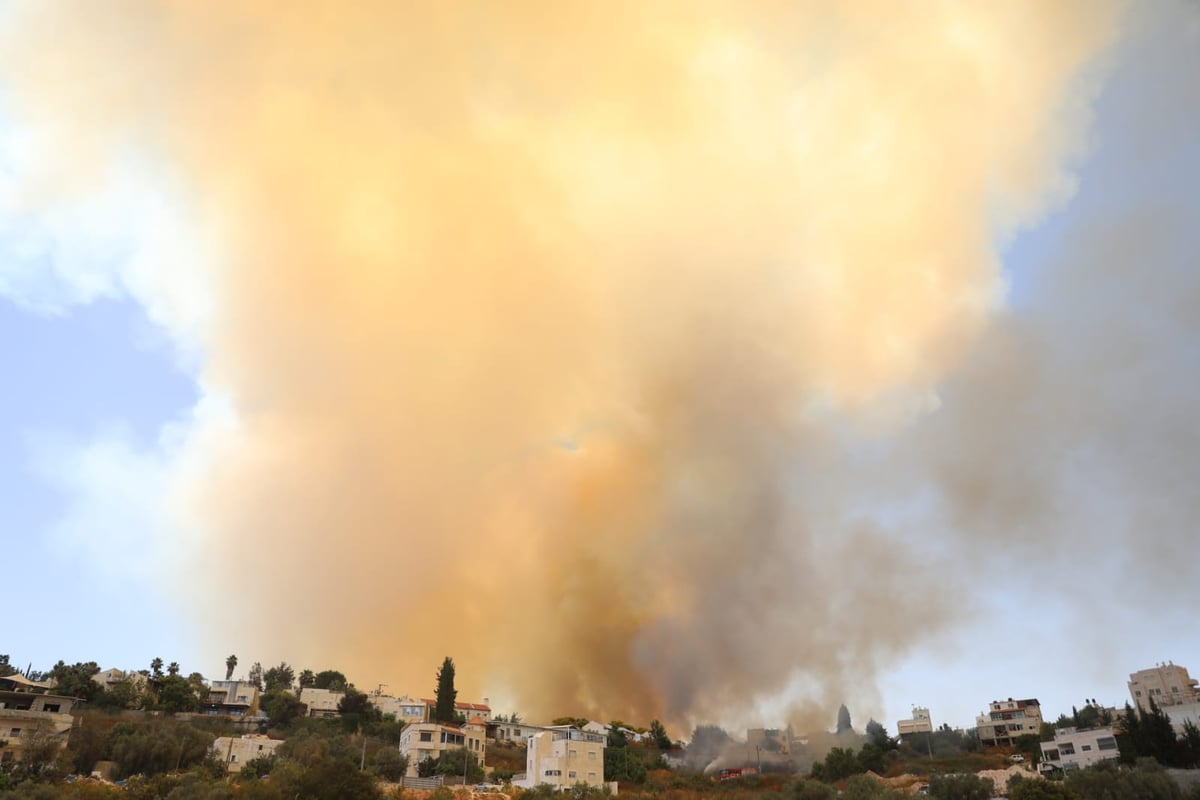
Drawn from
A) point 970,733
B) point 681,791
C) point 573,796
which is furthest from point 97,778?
point 970,733

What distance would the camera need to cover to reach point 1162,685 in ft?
389

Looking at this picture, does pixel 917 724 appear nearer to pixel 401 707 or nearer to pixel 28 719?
pixel 401 707

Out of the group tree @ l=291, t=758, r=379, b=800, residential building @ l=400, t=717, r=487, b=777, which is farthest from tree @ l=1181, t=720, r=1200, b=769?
tree @ l=291, t=758, r=379, b=800

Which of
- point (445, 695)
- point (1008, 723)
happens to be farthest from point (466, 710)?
Result: point (1008, 723)

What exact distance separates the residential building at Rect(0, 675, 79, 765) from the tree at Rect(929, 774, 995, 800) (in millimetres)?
65664

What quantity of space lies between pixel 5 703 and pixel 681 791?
5872 cm

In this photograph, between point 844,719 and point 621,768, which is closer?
point 621,768

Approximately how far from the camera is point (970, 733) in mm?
113500

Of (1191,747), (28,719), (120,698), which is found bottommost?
(1191,747)

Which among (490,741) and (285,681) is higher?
(285,681)

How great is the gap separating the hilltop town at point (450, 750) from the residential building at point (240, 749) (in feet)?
0.52

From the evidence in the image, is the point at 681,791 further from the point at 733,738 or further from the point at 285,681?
the point at 285,681

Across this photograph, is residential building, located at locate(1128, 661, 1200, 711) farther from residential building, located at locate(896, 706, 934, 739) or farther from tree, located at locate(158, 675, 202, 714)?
tree, located at locate(158, 675, 202, 714)

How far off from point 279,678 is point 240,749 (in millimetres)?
47845
